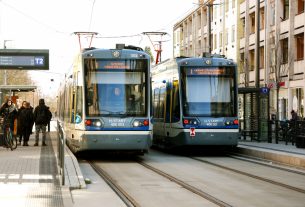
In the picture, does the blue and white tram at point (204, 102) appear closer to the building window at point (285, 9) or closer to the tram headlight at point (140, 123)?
the tram headlight at point (140, 123)

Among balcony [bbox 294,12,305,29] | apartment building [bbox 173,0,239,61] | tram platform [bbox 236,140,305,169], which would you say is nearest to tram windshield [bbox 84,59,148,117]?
tram platform [bbox 236,140,305,169]

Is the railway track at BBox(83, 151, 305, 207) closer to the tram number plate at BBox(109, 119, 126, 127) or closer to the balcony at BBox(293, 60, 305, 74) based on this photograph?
the tram number plate at BBox(109, 119, 126, 127)

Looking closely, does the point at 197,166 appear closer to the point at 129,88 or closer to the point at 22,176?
the point at 129,88

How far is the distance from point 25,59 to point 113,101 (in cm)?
903

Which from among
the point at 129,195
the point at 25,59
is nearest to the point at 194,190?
the point at 129,195

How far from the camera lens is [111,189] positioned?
13.0 m

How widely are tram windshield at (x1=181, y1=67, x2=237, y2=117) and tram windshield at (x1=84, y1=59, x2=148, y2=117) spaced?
2786 mm

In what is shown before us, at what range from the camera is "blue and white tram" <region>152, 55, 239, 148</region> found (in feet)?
73.4

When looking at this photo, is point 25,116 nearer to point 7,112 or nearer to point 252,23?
point 7,112

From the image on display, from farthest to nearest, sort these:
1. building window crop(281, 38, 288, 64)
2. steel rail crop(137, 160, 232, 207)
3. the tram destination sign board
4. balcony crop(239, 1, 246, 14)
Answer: balcony crop(239, 1, 246, 14) < building window crop(281, 38, 288, 64) < the tram destination sign board < steel rail crop(137, 160, 232, 207)

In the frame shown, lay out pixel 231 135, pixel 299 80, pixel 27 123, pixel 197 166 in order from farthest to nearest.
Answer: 1. pixel 299 80
2. pixel 27 123
3. pixel 231 135
4. pixel 197 166

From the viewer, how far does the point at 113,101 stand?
19.9m

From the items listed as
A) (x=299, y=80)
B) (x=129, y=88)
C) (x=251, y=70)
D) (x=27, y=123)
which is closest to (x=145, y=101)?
(x=129, y=88)

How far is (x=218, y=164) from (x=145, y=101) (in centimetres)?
273
